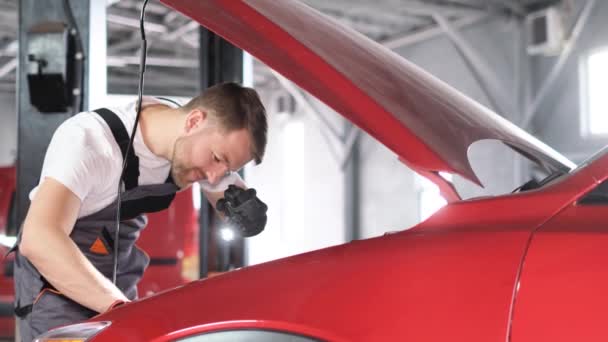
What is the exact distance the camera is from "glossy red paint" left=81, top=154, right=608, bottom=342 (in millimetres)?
979

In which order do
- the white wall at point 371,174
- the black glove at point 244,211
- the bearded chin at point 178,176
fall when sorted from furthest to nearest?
1. the white wall at point 371,174
2. the black glove at point 244,211
3. the bearded chin at point 178,176

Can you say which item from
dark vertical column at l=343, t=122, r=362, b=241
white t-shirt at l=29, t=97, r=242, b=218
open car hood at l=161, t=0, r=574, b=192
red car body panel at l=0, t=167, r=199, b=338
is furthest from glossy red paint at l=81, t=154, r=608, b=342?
dark vertical column at l=343, t=122, r=362, b=241

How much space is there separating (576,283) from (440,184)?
37cm

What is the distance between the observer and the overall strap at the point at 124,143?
1.75m

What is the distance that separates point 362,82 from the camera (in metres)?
1.23

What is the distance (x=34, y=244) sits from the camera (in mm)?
1487

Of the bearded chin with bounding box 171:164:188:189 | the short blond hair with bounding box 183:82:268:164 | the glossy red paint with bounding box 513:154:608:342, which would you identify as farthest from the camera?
the bearded chin with bounding box 171:164:188:189

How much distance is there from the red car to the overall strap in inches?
18.6

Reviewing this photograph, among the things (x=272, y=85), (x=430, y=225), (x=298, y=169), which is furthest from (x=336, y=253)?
(x=272, y=85)

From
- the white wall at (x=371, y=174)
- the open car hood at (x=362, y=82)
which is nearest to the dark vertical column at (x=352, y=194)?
the white wall at (x=371, y=174)

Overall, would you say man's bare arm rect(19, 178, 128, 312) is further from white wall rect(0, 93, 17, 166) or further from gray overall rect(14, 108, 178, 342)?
white wall rect(0, 93, 17, 166)

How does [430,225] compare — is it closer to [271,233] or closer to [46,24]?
[46,24]

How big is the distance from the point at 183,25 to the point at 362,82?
915 cm

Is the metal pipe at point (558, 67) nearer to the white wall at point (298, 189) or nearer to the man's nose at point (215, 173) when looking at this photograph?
the white wall at point (298, 189)
